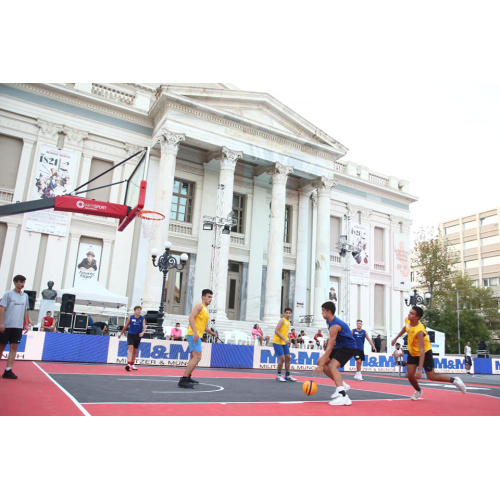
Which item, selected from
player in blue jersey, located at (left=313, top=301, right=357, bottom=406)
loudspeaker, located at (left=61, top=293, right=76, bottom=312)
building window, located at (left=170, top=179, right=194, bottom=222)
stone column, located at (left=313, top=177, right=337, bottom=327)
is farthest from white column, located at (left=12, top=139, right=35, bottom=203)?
player in blue jersey, located at (left=313, top=301, right=357, bottom=406)

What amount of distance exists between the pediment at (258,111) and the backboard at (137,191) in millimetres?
12068

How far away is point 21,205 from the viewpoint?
31.2 feet

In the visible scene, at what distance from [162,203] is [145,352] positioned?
33.3 ft

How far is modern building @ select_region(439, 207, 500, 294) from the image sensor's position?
7038cm

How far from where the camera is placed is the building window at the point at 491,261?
69.9 metres

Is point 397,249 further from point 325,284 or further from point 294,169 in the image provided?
point 294,169

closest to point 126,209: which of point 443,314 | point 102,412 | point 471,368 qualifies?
point 102,412

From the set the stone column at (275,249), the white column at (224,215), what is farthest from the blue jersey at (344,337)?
the stone column at (275,249)

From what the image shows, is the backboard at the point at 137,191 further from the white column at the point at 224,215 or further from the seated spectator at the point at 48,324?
the white column at the point at 224,215

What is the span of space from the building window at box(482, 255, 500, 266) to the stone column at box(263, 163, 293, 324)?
55434mm

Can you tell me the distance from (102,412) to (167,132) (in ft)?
71.1

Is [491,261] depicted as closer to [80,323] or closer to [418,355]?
[80,323]

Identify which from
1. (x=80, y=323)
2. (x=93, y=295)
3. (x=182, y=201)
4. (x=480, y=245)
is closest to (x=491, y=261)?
(x=480, y=245)

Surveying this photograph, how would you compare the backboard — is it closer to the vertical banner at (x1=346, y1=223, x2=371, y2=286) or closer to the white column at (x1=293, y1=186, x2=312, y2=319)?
the white column at (x1=293, y1=186, x2=312, y2=319)
